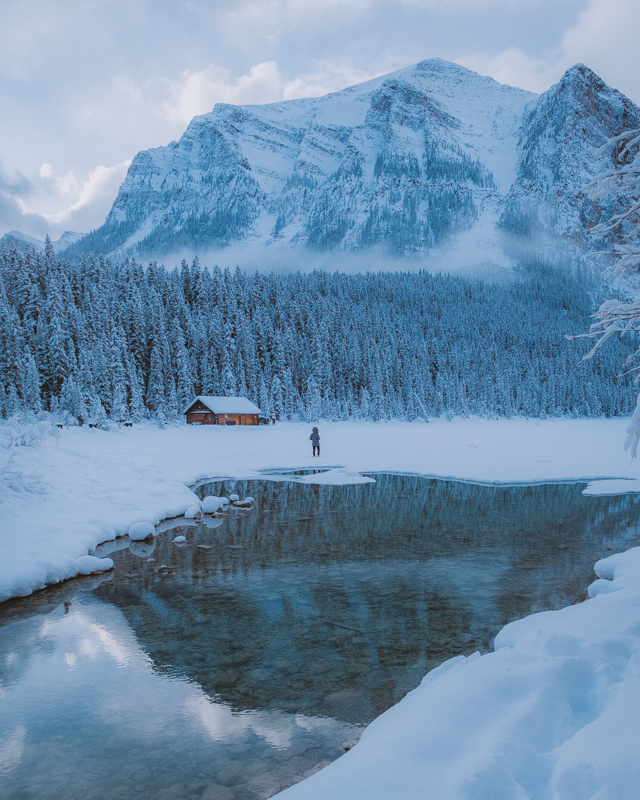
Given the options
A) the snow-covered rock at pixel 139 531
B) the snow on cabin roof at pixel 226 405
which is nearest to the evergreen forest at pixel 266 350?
the snow on cabin roof at pixel 226 405

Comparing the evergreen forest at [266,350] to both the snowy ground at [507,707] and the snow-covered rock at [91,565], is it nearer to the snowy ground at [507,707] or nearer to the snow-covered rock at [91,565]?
the snowy ground at [507,707]

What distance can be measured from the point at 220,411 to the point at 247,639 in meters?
53.9

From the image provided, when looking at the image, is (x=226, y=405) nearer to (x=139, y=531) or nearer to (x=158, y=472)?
(x=158, y=472)

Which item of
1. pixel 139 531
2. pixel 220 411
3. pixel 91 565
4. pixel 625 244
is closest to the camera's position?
pixel 625 244

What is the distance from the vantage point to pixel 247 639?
7.59 metres

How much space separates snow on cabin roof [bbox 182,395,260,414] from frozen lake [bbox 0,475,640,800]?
4651cm

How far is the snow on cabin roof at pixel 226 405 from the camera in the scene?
60656 millimetres

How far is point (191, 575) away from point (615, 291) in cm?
23087

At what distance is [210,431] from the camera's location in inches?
2093

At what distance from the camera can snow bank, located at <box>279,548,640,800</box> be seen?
2.96m

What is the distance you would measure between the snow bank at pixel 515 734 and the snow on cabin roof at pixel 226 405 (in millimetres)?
56795

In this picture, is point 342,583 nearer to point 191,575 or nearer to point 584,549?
point 191,575

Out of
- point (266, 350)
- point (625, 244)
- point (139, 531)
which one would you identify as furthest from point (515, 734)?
point (266, 350)

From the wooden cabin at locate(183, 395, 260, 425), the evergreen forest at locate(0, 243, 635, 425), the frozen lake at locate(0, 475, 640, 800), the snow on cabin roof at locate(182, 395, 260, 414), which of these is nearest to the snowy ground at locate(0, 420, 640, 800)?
the frozen lake at locate(0, 475, 640, 800)
